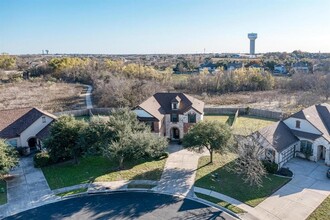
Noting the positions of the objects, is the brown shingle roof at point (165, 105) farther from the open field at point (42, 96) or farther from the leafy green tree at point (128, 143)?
the open field at point (42, 96)

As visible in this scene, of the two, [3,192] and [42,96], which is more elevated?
[42,96]

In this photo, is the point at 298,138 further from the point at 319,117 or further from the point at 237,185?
the point at 237,185

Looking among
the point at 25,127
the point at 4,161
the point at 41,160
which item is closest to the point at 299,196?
the point at 41,160

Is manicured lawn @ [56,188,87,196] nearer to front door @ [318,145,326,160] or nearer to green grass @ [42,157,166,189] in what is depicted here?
green grass @ [42,157,166,189]

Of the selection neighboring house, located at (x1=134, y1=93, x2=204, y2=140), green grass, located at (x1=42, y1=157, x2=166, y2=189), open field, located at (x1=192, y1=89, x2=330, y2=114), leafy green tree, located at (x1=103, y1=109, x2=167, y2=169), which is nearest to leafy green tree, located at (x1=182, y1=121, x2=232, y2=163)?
leafy green tree, located at (x1=103, y1=109, x2=167, y2=169)

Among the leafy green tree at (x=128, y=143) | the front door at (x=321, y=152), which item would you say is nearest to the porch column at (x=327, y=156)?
the front door at (x=321, y=152)

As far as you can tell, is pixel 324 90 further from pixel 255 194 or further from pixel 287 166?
pixel 255 194
